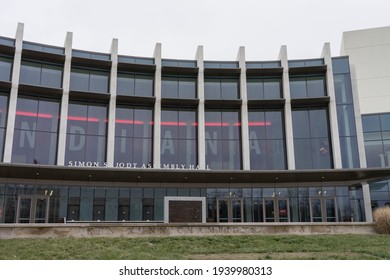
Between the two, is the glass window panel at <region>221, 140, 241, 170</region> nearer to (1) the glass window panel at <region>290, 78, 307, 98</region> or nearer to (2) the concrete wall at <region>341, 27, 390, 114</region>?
(1) the glass window panel at <region>290, 78, 307, 98</region>

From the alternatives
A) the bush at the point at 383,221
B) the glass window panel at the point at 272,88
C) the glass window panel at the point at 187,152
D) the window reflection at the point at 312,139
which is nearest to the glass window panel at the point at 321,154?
the window reflection at the point at 312,139

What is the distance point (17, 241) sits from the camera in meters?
17.3

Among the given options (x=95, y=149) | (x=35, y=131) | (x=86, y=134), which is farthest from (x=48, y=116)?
(x=95, y=149)

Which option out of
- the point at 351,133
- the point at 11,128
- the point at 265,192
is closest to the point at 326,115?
the point at 351,133

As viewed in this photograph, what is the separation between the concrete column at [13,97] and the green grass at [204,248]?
49.8 ft

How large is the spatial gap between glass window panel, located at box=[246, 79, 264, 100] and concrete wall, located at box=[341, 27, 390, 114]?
11.8 metres


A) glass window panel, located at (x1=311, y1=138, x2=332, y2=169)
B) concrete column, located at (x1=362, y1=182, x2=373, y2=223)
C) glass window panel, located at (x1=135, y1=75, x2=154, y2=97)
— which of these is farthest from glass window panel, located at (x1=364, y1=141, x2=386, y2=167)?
glass window panel, located at (x1=135, y1=75, x2=154, y2=97)

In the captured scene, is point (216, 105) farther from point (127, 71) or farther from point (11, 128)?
point (11, 128)

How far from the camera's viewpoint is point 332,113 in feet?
115

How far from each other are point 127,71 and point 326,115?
18.1 metres

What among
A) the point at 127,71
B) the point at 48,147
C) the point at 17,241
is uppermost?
the point at 127,71

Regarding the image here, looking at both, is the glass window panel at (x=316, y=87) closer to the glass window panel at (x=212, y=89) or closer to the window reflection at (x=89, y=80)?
the glass window panel at (x=212, y=89)

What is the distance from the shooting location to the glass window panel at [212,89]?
36.7m

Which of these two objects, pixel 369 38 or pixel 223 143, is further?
pixel 369 38
